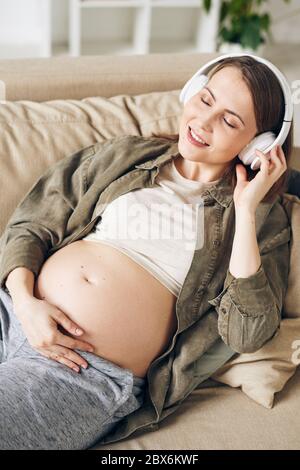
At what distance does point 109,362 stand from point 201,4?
108 inches

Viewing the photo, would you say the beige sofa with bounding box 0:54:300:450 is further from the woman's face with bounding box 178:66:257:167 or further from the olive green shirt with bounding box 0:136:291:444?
the woman's face with bounding box 178:66:257:167

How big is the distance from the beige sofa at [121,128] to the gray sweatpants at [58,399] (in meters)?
0.08

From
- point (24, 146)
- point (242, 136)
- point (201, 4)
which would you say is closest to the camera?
point (242, 136)

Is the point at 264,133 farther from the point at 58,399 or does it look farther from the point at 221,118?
the point at 58,399

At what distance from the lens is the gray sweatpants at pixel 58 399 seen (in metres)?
1.21

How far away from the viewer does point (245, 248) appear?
4.41 ft

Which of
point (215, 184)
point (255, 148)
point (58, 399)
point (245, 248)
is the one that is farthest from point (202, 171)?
point (58, 399)

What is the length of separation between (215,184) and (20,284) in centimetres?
47

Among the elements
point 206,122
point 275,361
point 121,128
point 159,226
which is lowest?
point 275,361

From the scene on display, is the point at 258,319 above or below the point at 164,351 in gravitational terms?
above

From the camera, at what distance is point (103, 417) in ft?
4.26

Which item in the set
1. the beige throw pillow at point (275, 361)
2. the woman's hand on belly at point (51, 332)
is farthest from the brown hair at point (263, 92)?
the woman's hand on belly at point (51, 332)
